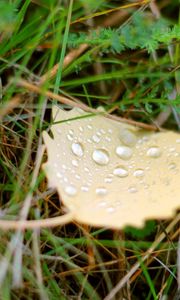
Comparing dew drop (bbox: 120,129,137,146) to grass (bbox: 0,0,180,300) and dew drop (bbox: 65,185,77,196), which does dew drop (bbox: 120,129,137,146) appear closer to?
grass (bbox: 0,0,180,300)

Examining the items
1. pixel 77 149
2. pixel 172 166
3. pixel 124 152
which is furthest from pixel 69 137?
pixel 172 166

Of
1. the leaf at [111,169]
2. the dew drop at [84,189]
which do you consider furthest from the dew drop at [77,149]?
the dew drop at [84,189]

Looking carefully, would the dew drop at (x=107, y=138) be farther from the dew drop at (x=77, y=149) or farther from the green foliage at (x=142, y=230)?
the green foliage at (x=142, y=230)

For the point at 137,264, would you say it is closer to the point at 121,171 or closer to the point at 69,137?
the point at 121,171

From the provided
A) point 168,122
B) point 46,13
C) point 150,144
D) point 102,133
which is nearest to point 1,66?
point 46,13

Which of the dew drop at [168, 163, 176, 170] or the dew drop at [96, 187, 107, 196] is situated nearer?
the dew drop at [96, 187, 107, 196]

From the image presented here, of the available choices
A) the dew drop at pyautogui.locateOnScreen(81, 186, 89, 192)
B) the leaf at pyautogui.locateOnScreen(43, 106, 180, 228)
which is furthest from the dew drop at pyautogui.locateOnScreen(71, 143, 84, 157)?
the dew drop at pyautogui.locateOnScreen(81, 186, 89, 192)
